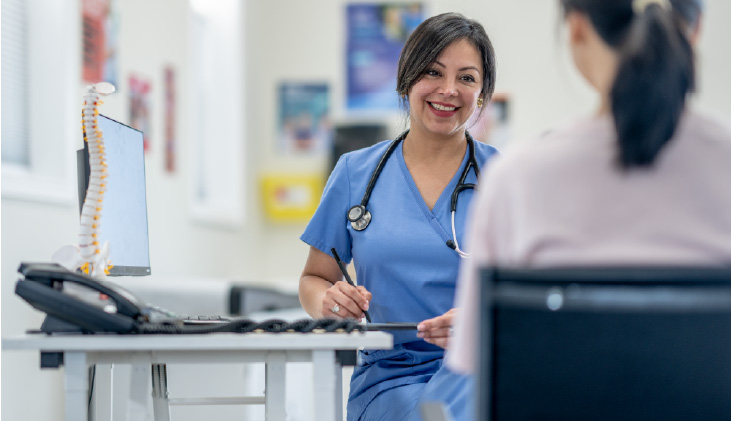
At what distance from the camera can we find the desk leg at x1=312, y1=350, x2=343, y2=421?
1.23 m

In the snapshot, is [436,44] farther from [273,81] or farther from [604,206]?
[273,81]

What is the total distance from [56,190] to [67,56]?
1.56 feet

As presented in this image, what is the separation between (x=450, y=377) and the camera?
1558 mm

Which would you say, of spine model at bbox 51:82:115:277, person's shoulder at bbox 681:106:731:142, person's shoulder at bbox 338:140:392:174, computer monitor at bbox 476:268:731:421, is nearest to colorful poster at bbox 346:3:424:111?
person's shoulder at bbox 338:140:392:174

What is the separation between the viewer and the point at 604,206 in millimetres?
923

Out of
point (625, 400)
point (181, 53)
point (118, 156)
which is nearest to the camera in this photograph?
point (625, 400)

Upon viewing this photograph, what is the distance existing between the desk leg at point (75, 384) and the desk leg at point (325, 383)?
1.06 ft

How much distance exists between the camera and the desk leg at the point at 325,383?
1234 mm

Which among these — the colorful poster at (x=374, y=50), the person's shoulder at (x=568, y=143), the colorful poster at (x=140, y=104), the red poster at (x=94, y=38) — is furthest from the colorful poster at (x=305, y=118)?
the person's shoulder at (x=568, y=143)

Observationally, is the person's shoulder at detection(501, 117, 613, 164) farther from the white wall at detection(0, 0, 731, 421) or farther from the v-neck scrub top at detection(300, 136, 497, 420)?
the white wall at detection(0, 0, 731, 421)

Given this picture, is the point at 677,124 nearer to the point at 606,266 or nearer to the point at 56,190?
the point at 606,266

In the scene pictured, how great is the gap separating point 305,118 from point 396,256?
382cm

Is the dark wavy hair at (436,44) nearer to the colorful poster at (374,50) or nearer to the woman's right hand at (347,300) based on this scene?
the woman's right hand at (347,300)

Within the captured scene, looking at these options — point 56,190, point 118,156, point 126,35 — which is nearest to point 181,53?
point 126,35
